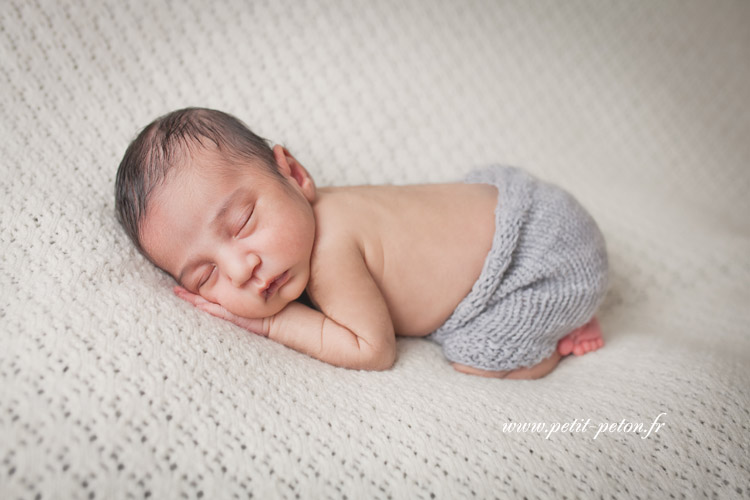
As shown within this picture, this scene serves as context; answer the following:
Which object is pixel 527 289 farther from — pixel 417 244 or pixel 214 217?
pixel 214 217

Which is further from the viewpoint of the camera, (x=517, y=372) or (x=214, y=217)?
(x=517, y=372)

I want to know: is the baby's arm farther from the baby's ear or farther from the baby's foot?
the baby's foot

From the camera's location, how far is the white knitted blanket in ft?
2.48

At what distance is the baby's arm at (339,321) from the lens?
3.47 feet

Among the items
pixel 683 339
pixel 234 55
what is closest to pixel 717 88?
pixel 683 339

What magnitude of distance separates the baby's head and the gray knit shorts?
41 cm

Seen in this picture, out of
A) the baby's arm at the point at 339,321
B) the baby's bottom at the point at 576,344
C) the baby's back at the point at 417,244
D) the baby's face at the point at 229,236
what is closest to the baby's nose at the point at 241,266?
the baby's face at the point at 229,236

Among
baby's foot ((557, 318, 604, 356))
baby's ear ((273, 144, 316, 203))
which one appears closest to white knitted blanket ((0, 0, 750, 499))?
baby's foot ((557, 318, 604, 356))

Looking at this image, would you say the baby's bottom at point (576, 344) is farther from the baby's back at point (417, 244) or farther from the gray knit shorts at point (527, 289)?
the baby's back at point (417, 244)

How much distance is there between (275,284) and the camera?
105 centimetres

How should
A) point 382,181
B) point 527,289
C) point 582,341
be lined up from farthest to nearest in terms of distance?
point 382,181, point 582,341, point 527,289

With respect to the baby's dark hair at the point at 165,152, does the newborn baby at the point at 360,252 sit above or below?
below

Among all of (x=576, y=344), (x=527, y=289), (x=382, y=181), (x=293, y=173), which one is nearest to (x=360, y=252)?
(x=293, y=173)

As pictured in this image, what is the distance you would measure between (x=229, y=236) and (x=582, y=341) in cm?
91
